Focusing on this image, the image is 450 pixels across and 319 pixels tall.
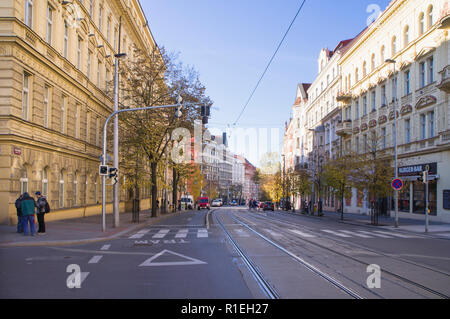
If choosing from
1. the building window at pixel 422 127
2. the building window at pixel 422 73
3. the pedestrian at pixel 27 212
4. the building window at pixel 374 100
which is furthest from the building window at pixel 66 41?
the building window at pixel 374 100

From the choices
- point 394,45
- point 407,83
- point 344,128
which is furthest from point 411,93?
point 344,128

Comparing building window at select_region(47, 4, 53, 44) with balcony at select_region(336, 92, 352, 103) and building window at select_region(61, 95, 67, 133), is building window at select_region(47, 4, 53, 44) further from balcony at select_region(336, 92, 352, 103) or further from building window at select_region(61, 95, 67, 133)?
balcony at select_region(336, 92, 352, 103)

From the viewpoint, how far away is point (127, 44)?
4256 cm

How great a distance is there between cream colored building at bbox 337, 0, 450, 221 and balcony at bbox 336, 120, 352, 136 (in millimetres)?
1514

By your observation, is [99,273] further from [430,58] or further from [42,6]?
[430,58]

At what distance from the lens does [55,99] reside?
2431 centimetres

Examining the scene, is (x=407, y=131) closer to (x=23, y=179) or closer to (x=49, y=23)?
(x=49, y=23)

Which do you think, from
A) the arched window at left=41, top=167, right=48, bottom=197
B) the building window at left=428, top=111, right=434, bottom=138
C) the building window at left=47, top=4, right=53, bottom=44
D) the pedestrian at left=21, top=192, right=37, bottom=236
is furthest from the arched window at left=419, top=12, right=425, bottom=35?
the pedestrian at left=21, top=192, right=37, bottom=236

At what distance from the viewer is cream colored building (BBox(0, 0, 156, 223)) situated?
19.2 m

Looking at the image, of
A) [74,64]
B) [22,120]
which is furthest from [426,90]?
[22,120]

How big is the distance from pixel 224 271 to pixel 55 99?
1828cm

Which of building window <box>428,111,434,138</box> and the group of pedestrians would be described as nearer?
the group of pedestrians

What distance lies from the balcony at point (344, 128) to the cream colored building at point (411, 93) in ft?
4.97

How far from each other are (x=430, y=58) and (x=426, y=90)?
2.27 m
